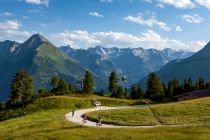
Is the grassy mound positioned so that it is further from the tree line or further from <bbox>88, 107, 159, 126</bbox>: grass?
<bbox>88, 107, 159, 126</bbox>: grass

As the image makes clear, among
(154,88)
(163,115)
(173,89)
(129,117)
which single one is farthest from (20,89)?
(173,89)

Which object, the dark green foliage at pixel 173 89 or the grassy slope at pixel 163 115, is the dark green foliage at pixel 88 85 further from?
the grassy slope at pixel 163 115

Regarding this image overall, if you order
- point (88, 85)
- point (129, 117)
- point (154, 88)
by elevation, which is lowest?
point (129, 117)

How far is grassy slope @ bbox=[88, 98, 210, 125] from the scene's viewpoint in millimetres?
63781

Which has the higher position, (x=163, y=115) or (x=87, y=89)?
(x=87, y=89)

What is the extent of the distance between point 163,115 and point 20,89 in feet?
190

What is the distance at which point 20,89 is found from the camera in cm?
11419

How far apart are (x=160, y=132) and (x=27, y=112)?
5604cm

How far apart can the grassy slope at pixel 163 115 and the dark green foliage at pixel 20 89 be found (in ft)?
153

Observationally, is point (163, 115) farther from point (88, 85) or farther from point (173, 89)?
point (173, 89)

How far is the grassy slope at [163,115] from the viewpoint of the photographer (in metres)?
63.8

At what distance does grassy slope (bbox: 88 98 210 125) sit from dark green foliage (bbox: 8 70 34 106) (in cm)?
4669

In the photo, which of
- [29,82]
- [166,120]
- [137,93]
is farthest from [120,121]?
[137,93]

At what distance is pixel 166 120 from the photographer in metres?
65.4
